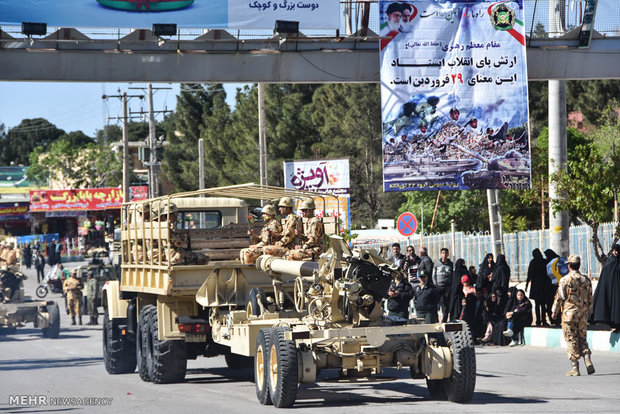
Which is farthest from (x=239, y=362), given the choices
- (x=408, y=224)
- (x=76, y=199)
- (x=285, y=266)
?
(x=76, y=199)

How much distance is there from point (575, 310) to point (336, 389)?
11.6ft

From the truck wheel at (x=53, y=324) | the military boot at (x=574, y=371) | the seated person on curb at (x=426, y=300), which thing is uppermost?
the seated person on curb at (x=426, y=300)

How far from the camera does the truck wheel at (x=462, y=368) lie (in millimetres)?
11039

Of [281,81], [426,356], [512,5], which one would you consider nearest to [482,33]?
[512,5]

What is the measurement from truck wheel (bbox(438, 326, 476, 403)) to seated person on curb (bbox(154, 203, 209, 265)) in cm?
455

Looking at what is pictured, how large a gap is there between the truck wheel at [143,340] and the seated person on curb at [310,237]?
115 inches

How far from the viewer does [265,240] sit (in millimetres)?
14070

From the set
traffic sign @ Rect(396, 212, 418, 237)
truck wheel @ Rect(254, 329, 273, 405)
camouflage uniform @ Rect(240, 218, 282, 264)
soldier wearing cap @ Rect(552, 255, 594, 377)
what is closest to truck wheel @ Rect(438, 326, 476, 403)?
truck wheel @ Rect(254, 329, 273, 405)

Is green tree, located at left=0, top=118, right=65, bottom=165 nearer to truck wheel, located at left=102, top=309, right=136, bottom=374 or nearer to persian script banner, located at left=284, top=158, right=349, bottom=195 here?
persian script banner, located at left=284, top=158, right=349, bottom=195

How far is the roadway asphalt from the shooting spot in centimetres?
1116

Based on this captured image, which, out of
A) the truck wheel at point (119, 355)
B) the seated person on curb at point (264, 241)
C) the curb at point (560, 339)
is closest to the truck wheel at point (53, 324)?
the truck wheel at point (119, 355)

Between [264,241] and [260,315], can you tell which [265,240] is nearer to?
[264,241]

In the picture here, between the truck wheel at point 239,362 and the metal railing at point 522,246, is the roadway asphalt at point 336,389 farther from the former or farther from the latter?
the metal railing at point 522,246

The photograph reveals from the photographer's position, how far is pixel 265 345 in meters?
11.6
